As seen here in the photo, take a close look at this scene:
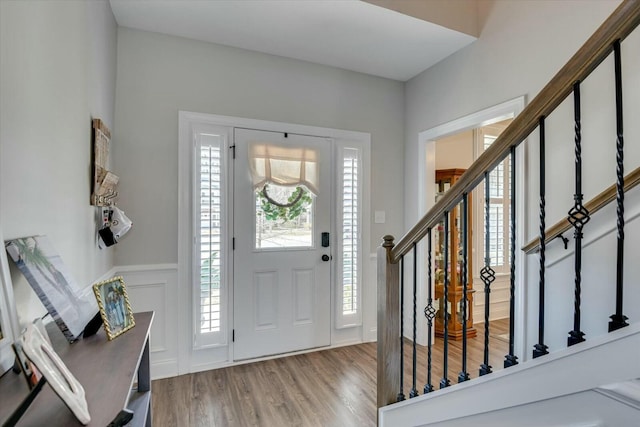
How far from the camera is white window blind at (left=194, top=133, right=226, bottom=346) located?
2.73 metres

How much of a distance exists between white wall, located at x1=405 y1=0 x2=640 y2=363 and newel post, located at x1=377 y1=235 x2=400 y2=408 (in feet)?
3.42

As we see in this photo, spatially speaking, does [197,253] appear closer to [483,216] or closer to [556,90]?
[556,90]

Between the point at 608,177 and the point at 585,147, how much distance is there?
9.2 inches

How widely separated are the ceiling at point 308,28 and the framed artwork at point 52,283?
6.58ft

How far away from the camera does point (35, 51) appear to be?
1148 mm

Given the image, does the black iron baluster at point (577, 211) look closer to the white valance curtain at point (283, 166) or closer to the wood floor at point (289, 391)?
the wood floor at point (289, 391)

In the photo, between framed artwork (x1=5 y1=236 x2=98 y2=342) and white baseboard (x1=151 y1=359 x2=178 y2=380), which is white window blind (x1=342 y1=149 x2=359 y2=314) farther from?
framed artwork (x1=5 y1=236 x2=98 y2=342)

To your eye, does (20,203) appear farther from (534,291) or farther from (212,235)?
(534,291)

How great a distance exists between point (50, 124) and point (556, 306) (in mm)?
2837

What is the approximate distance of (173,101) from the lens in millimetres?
2678

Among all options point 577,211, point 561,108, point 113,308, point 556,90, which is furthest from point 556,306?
point 113,308

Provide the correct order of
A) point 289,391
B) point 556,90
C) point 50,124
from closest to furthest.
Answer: point 556,90 → point 50,124 → point 289,391

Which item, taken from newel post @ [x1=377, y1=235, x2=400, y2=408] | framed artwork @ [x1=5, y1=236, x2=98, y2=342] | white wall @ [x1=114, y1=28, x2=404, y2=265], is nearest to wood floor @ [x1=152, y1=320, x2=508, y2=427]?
newel post @ [x1=377, y1=235, x2=400, y2=408]

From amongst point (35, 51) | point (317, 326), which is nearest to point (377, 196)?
point (317, 326)
